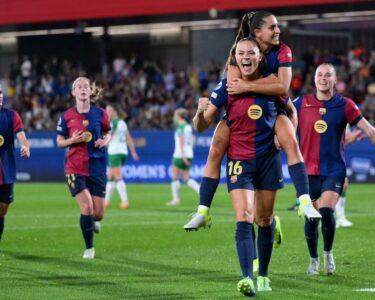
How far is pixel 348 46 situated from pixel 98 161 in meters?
30.4

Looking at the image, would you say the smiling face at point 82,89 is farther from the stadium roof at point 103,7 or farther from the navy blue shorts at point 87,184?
the stadium roof at point 103,7

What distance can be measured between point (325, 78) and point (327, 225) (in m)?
1.73

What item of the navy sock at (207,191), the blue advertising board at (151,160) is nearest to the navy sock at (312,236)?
the navy sock at (207,191)

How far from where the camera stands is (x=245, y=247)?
9797 mm

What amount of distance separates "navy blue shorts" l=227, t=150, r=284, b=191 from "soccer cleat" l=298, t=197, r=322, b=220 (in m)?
0.47

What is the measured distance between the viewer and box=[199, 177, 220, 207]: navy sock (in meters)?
10.2

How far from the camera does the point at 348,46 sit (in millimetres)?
43719

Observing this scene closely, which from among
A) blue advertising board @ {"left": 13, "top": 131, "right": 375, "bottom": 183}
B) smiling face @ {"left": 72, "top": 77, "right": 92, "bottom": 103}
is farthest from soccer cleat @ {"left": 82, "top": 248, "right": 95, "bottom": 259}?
blue advertising board @ {"left": 13, "top": 131, "right": 375, "bottom": 183}

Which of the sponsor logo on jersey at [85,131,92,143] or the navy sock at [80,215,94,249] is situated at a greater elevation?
the sponsor logo on jersey at [85,131,92,143]

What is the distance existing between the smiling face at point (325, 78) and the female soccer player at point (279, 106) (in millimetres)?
2055

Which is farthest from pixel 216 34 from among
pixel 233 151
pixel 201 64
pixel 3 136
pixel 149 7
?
pixel 233 151

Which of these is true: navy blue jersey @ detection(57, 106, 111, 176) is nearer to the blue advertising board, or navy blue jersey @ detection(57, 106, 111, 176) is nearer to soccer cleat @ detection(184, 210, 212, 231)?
soccer cleat @ detection(184, 210, 212, 231)

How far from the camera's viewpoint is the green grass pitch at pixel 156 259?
10867 mm

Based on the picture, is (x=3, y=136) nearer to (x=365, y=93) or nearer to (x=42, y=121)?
(x=365, y=93)
